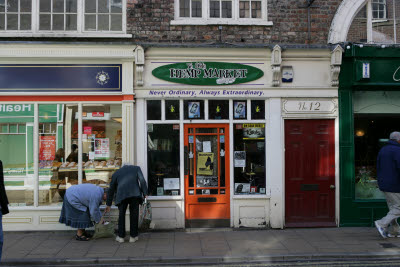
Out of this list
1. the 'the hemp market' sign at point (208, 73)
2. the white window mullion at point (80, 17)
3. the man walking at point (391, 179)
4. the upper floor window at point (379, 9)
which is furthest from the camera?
the upper floor window at point (379, 9)

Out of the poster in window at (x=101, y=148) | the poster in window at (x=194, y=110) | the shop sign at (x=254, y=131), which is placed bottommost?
the poster in window at (x=101, y=148)

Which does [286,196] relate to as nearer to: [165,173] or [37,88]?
[165,173]

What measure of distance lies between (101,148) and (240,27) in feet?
13.6

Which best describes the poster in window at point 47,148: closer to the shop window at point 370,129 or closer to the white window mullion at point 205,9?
the white window mullion at point 205,9

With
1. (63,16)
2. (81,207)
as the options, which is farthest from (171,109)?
(63,16)

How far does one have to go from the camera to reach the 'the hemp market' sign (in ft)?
27.2

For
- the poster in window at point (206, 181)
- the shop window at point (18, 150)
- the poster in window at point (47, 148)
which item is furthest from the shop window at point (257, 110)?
the shop window at point (18, 150)

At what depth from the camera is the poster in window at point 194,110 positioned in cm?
842

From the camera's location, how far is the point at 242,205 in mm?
8328

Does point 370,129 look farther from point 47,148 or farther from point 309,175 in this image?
point 47,148

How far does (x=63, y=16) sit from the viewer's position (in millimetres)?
8500

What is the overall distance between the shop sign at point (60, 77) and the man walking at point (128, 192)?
80.1 inches

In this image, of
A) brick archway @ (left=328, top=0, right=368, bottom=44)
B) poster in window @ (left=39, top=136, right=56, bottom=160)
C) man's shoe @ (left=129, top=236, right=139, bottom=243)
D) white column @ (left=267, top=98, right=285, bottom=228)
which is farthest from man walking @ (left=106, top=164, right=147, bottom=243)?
brick archway @ (left=328, top=0, right=368, bottom=44)

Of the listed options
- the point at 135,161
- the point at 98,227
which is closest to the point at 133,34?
the point at 135,161
